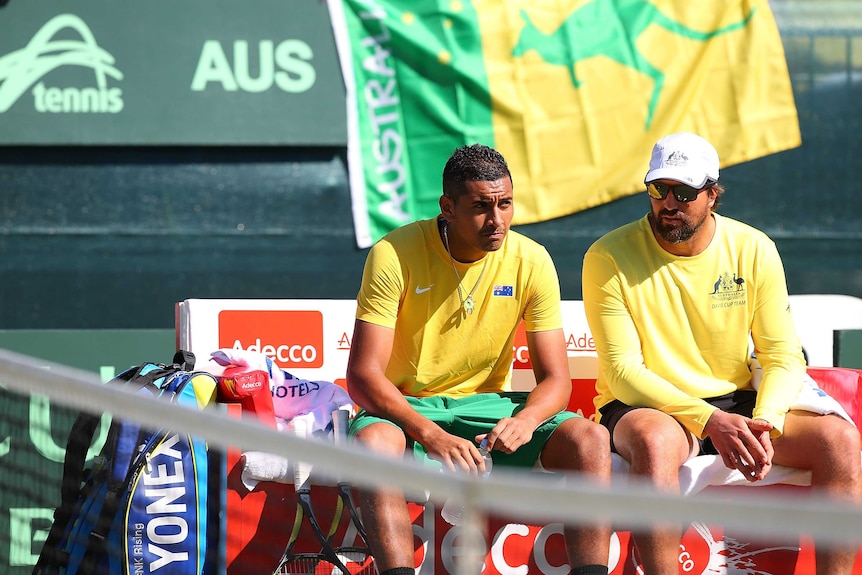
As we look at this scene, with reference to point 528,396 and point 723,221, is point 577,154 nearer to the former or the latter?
point 723,221

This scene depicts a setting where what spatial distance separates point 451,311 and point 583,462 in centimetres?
67

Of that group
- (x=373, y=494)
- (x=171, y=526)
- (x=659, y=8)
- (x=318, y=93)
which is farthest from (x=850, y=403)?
(x=318, y=93)

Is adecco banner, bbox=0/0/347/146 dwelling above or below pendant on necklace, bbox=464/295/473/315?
above

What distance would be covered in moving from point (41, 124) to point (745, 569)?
4.05 metres

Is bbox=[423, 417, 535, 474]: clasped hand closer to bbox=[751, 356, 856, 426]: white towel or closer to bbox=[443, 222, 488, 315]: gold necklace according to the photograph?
bbox=[443, 222, 488, 315]: gold necklace

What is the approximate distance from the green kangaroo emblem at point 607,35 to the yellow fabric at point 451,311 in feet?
8.34

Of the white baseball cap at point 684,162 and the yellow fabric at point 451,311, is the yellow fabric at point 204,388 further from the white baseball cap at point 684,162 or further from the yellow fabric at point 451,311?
the white baseball cap at point 684,162

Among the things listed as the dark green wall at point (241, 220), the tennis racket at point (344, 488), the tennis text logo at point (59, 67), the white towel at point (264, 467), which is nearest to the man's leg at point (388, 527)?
the tennis racket at point (344, 488)

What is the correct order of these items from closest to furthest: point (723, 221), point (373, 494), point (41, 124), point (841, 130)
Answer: point (373, 494), point (723, 221), point (41, 124), point (841, 130)

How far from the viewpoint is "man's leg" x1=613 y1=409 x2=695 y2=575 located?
2.87 meters

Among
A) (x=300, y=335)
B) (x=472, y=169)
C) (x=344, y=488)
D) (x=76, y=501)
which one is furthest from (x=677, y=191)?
(x=76, y=501)

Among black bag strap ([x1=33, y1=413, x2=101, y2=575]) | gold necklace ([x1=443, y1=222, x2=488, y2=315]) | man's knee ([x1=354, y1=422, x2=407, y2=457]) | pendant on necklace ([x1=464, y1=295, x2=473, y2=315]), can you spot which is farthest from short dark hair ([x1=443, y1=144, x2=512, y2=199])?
black bag strap ([x1=33, y1=413, x2=101, y2=575])

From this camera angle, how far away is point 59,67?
5402 millimetres

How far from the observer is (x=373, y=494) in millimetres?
2824
